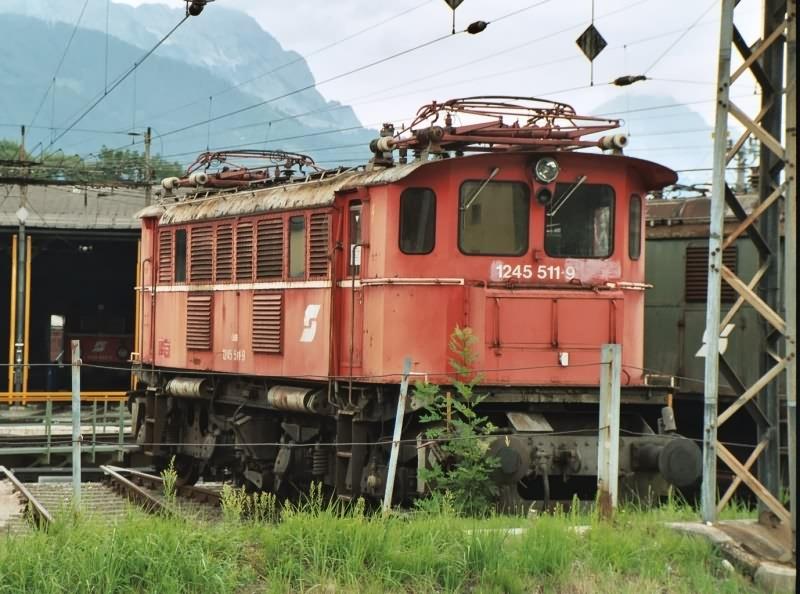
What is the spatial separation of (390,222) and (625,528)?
4568 millimetres

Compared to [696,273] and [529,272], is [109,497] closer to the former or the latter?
[529,272]

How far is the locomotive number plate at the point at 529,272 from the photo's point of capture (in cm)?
1234

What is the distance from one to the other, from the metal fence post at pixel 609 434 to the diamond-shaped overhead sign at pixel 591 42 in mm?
8639

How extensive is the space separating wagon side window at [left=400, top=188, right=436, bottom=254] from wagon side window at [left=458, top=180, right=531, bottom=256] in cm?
31

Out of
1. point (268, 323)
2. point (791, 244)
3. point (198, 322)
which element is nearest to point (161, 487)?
point (198, 322)

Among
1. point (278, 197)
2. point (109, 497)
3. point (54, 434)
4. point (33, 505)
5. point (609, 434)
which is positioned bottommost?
point (109, 497)

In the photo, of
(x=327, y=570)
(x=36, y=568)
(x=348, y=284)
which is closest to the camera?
(x=36, y=568)

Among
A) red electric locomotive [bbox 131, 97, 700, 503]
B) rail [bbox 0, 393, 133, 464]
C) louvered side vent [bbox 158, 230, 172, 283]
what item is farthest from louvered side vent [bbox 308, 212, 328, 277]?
rail [bbox 0, 393, 133, 464]

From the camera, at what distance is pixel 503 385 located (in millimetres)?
12062

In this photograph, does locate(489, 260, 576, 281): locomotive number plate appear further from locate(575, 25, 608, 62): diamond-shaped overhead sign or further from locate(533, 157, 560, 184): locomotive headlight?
locate(575, 25, 608, 62): diamond-shaped overhead sign

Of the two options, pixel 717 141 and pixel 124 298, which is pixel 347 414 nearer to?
pixel 717 141

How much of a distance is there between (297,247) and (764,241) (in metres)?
6.65

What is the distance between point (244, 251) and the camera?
15.4m

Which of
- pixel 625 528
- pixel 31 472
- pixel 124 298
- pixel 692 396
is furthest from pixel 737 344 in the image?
pixel 124 298
